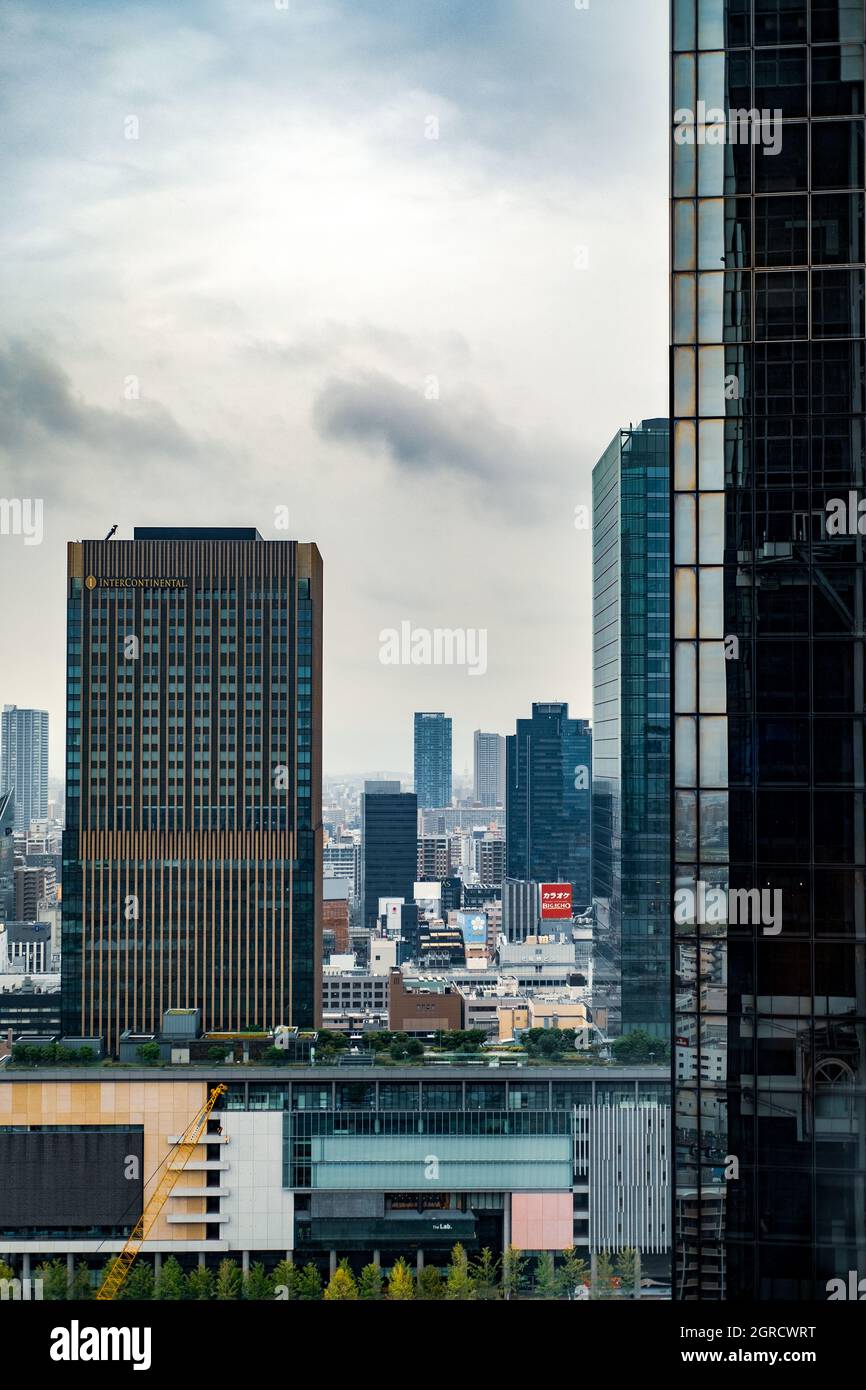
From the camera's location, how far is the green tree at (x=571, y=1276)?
8.59 m

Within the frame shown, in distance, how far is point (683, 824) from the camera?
3.20 metres

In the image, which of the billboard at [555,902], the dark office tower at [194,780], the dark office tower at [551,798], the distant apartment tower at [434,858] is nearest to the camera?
the dark office tower at [194,780]

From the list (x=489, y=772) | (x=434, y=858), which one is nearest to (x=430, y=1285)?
(x=489, y=772)

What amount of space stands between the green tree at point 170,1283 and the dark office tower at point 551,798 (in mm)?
11932

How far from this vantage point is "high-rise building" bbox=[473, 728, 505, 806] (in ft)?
71.4

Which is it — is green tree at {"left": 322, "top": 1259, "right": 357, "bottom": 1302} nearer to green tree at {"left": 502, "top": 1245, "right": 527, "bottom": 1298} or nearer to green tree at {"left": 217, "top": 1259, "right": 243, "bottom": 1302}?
green tree at {"left": 217, "top": 1259, "right": 243, "bottom": 1302}

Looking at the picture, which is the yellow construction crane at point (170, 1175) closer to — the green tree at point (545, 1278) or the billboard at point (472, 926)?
the green tree at point (545, 1278)

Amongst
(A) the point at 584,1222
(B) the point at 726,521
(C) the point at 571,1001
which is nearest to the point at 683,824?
(B) the point at 726,521

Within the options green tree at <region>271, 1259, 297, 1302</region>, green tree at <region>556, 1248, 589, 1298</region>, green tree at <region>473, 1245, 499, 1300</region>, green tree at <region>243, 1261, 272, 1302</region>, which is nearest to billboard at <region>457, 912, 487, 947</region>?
green tree at <region>473, 1245, 499, 1300</region>

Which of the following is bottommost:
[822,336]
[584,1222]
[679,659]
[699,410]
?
[584,1222]

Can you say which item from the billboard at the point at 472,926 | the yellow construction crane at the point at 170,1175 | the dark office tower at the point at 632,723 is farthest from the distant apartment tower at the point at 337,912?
the yellow construction crane at the point at 170,1175
